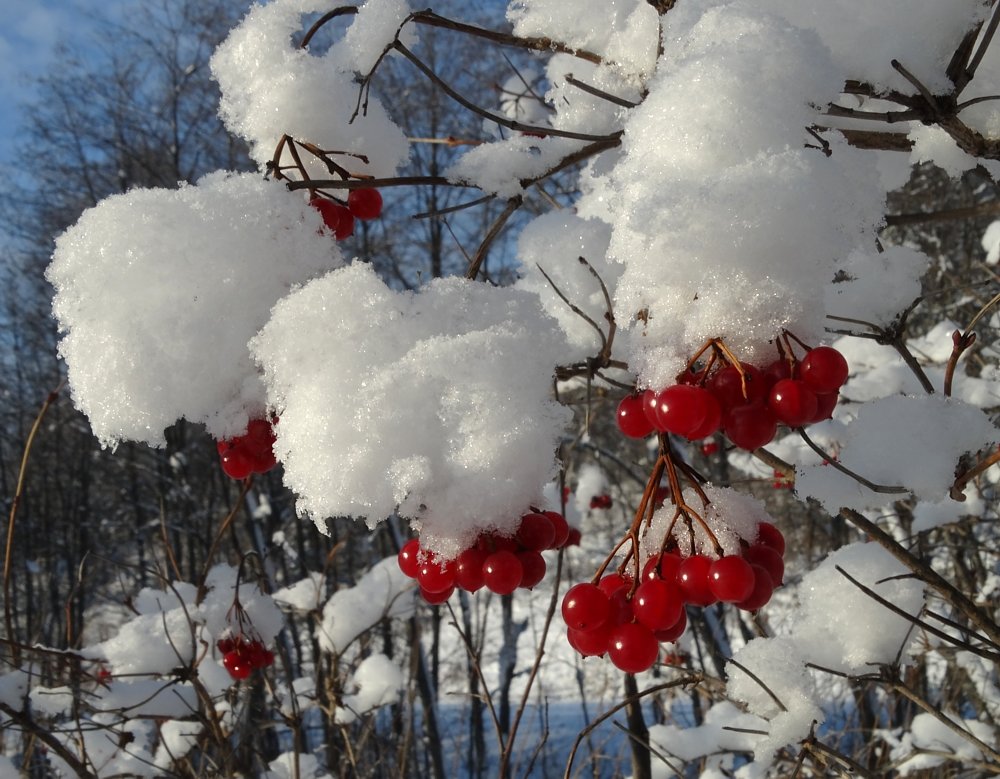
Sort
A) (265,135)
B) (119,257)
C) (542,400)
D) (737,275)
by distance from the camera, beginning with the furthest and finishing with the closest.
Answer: (265,135)
(119,257)
(542,400)
(737,275)

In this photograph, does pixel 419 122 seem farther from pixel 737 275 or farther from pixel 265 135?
pixel 737 275

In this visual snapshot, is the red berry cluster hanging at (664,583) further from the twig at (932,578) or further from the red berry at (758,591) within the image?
the twig at (932,578)

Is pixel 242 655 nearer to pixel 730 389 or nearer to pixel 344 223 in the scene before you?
pixel 344 223

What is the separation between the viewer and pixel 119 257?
3.20 ft

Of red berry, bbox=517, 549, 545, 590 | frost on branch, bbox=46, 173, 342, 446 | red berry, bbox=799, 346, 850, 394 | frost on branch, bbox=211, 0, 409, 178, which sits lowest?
red berry, bbox=517, 549, 545, 590

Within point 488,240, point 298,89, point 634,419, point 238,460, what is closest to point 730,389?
point 634,419

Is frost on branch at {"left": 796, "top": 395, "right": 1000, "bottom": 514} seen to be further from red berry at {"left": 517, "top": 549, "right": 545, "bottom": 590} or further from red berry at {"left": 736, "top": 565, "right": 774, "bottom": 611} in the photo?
red berry at {"left": 517, "top": 549, "right": 545, "bottom": 590}

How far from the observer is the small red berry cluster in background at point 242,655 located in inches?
107

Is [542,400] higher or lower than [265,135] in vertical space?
lower

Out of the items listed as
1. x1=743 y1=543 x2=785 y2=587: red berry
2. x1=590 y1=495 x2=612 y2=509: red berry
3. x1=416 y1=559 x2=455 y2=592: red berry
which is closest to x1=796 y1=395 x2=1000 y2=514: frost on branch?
x1=743 y1=543 x2=785 y2=587: red berry

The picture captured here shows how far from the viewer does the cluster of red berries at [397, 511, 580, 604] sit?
0.84m

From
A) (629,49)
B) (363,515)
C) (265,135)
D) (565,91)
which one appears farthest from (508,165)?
(363,515)

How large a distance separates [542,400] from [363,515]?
0.24 meters

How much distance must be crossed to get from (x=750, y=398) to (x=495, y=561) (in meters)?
0.35
